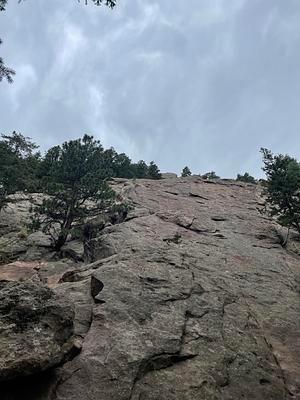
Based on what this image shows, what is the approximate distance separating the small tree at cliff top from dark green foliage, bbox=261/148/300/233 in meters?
12.6

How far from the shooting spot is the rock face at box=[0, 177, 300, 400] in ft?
40.0

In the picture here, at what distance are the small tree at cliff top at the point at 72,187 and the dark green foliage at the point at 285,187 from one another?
12.6 metres

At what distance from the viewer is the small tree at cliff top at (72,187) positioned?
98.9 ft

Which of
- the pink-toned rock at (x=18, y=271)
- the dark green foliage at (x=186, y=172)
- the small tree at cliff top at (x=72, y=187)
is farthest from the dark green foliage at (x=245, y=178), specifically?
the pink-toned rock at (x=18, y=271)

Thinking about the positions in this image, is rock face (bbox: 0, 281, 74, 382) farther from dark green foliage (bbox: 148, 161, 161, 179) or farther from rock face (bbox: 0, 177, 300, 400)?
dark green foliage (bbox: 148, 161, 161, 179)

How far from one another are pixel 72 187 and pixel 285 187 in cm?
1609

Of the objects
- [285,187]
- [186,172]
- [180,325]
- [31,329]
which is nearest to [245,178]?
[186,172]

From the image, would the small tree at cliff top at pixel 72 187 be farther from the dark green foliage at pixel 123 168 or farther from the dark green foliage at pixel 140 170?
the dark green foliage at pixel 140 170

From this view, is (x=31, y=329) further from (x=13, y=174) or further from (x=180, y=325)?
(x=13, y=174)

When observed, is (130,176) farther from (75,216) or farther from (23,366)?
(23,366)

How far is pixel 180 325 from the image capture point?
15109mm

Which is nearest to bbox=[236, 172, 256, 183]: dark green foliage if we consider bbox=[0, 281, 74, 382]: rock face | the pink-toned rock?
the pink-toned rock

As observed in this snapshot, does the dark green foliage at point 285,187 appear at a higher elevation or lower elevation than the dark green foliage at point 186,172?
lower

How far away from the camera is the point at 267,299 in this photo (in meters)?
19.6
